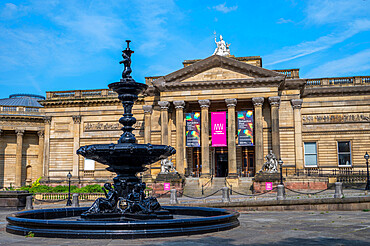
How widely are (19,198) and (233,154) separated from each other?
69.0 ft

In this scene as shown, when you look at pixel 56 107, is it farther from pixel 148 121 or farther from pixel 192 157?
pixel 192 157

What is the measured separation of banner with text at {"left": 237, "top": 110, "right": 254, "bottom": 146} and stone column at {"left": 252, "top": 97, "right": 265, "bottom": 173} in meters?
0.50

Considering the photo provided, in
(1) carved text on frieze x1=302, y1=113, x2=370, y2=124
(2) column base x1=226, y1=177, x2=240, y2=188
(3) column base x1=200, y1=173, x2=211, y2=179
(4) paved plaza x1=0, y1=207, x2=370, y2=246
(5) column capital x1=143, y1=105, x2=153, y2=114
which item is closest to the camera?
(4) paved plaza x1=0, y1=207, x2=370, y2=246

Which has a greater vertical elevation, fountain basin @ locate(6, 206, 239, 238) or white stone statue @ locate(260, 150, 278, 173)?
white stone statue @ locate(260, 150, 278, 173)

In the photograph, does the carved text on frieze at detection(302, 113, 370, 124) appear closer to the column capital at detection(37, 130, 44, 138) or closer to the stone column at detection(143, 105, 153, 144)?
the stone column at detection(143, 105, 153, 144)

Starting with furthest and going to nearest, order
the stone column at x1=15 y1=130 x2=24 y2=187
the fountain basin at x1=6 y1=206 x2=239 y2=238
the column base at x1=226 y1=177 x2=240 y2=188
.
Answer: the stone column at x1=15 y1=130 x2=24 y2=187 < the column base at x1=226 y1=177 x2=240 y2=188 < the fountain basin at x1=6 y1=206 x2=239 y2=238

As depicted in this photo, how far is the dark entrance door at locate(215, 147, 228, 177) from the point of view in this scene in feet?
147

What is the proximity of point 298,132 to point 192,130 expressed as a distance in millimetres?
10624

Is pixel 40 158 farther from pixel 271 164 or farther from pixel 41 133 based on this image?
pixel 271 164

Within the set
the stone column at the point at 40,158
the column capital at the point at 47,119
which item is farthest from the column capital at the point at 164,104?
the stone column at the point at 40,158

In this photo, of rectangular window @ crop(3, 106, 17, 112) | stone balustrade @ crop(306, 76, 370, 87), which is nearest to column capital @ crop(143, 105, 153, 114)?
stone balustrade @ crop(306, 76, 370, 87)

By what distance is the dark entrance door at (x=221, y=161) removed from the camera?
1761 inches

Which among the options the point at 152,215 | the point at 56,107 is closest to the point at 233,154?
the point at 56,107

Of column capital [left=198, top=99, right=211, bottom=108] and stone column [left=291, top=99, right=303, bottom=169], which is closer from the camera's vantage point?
column capital [left=198, top=99, right=211, bottom=108]
